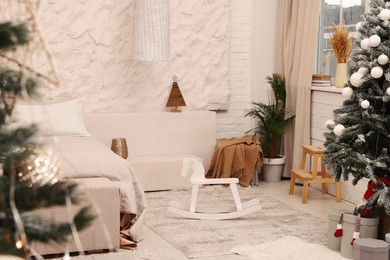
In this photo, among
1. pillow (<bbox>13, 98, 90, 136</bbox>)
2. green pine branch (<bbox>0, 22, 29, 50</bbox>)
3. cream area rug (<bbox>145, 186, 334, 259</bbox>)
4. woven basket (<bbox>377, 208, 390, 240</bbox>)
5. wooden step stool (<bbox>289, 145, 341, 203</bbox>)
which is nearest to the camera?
green pine branch (<bbox>0, 22, 29, 50</bbox>)

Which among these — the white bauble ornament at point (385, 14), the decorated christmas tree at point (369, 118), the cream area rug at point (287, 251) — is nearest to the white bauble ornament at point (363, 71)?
the decorated christmas tree at point (369, 118)

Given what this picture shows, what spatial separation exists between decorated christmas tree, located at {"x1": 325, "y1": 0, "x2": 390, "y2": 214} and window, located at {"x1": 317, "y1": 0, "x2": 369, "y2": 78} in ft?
5.75

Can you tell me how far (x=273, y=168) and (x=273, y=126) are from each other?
46cm

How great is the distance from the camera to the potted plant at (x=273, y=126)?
6.55m

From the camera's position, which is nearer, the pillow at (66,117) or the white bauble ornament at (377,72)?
the white bauble ornament at (377,72)

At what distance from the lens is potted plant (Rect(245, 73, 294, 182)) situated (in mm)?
6555

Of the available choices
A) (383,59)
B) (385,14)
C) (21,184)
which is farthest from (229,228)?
(21,184)

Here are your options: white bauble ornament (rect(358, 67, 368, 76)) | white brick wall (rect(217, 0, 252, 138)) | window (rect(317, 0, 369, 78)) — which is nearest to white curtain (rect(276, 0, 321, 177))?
window (rect(317, 0, 369, 78))

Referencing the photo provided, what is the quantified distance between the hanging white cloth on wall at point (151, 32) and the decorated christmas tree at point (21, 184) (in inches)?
218

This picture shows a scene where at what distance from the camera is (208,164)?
6742mm

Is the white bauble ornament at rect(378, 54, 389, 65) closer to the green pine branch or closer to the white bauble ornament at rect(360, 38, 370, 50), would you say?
the white bauble ornament at rect(360, 38, 370, 50)

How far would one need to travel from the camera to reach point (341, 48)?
19.0 ft

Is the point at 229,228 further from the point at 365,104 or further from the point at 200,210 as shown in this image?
the point at 365,104

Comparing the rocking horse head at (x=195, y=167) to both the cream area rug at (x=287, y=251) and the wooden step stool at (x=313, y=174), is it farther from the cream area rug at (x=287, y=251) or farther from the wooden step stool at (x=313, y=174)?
the wooden step stool at (x=313, y=174)
